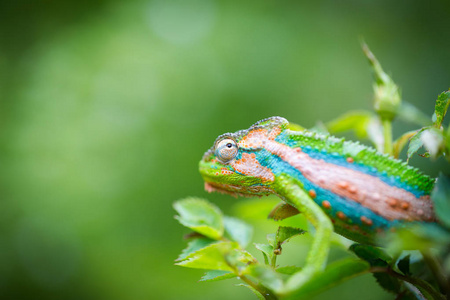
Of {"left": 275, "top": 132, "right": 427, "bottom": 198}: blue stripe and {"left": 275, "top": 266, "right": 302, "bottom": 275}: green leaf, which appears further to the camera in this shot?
{"left": 275, "top": 132, "right": 427, "bottom": 198}: blue stripe

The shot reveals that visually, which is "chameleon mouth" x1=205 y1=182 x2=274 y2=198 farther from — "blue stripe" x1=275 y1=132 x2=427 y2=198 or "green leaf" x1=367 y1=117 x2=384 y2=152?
"green leaf" x1=367 y1=117 x2=384 y2=152

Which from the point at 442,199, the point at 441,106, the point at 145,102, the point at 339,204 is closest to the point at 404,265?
the point at 339,204

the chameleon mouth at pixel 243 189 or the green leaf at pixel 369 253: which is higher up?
the chameleon mouth at pixel 243 189

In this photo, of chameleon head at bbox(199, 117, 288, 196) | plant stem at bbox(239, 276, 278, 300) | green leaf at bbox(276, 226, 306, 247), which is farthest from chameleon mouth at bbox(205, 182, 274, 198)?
plant stem at bbox(239, 276, 278, 300)

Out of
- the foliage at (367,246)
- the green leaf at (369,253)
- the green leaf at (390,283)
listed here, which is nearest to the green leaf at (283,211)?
the foliage at (367,246)

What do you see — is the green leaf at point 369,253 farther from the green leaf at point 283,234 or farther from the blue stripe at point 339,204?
the green leaf at point 283,234

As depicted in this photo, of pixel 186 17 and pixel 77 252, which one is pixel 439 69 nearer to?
pixel 186 17
